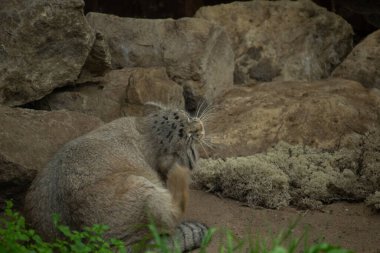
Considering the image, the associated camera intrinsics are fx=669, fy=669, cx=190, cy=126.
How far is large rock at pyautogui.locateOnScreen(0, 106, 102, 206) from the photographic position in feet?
20.3

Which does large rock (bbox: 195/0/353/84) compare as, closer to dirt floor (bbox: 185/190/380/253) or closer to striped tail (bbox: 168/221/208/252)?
dirt floor (bbox: 185/190/380/253)

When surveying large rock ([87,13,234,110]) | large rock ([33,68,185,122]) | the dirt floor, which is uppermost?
large rock ([87,13,234,110])

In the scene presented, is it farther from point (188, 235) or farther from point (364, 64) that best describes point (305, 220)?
point (364, 64)

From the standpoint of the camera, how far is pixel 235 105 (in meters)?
8.76

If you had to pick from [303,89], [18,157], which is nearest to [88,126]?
[18,157]

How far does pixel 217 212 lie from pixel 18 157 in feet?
6.71

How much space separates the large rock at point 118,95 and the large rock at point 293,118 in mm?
728

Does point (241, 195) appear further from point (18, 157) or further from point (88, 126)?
point (18, 157)

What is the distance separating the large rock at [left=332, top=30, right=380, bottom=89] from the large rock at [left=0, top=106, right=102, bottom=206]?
161 inches

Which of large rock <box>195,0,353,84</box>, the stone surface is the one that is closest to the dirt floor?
A: the stone surface

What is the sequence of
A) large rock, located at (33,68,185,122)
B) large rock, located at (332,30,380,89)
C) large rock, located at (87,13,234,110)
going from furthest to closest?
large rock, located at (332,30,380,89) < large rock, located at (87,13,234,110) < large rock, located at (33,68,185,122)

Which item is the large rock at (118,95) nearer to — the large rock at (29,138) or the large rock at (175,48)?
the large rock at (175,48)

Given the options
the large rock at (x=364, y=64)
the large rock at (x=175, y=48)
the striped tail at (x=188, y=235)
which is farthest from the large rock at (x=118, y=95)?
the large rock at (x=364, y=64)

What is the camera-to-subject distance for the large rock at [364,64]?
931cm
